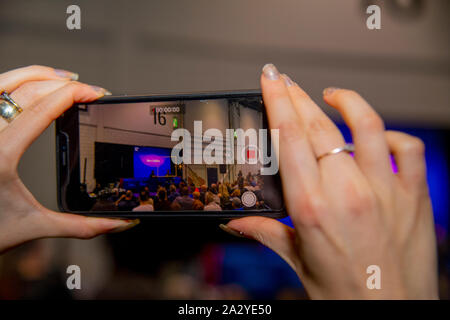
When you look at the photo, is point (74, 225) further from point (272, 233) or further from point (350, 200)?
point (350, 200)

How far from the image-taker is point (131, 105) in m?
0.53

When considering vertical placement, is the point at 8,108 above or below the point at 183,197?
above

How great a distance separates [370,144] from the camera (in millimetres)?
348

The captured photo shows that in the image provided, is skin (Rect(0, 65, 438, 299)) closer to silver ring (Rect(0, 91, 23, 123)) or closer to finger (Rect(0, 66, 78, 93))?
silver ring (Rect(0, 91, 23, 123))

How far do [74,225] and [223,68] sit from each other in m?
0.56

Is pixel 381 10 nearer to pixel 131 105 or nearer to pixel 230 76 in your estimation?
pixel 230 76

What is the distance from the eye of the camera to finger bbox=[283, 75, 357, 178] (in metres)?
0.35

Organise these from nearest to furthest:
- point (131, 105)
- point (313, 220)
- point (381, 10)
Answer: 1. point (313, 220)
2. point (131, 105)
3. point (381, 10)

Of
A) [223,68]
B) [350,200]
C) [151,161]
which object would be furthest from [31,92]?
[350,200]

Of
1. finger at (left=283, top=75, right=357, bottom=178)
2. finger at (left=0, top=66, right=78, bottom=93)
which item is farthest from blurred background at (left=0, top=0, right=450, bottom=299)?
finger at (left=283, top=75, right=357, bottom=178)

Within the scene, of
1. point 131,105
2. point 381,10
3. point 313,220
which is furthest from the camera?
point 381,10
